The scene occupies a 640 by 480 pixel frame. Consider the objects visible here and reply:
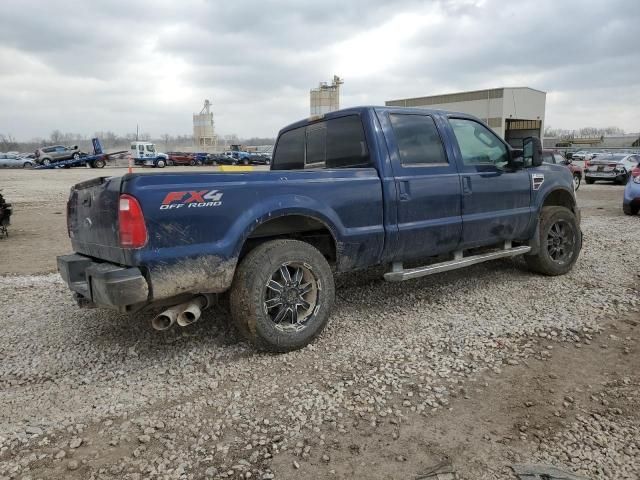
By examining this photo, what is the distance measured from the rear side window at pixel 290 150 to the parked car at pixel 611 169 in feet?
69.7

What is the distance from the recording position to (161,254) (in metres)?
3.27

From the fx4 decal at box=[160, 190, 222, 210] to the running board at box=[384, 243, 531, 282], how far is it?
1.78 m

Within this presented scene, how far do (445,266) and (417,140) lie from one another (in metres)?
1.26

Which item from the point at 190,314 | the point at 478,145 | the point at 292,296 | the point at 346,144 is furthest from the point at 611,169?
the point at 190,314

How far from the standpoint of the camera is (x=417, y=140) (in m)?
4.69

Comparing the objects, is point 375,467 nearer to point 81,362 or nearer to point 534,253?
point 81,362

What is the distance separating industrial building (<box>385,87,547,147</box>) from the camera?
4553 cm

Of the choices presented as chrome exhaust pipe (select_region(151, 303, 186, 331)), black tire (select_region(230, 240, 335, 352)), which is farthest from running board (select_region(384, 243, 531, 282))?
chrome exhaust pipe (select_region(151, 303, 186, 331))

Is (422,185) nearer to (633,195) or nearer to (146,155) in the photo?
(633,195)

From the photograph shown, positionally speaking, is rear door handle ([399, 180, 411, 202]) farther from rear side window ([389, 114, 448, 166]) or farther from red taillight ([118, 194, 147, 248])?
red taillight ([118, 194, 147, 248])

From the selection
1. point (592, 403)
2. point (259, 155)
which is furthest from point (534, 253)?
point (259, 155)

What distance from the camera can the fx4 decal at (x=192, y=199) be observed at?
324cm

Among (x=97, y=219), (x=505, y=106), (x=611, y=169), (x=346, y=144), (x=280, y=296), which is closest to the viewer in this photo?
(x=97, y=219)

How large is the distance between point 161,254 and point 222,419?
115 centimetres
